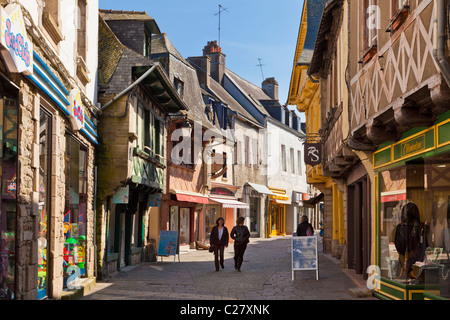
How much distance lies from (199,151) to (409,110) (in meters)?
19.3

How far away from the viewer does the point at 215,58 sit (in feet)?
127

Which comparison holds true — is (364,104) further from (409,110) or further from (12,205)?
(12,205)

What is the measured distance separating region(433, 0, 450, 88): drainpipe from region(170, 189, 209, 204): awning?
17.3 metres

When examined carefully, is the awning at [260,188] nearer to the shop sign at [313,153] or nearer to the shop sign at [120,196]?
the shop sign at [313,153]

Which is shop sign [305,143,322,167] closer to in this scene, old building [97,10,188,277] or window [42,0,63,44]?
A: old building [97,10,188,277]

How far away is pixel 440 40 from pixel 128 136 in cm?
929

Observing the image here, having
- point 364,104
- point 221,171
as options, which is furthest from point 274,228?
point 364,104

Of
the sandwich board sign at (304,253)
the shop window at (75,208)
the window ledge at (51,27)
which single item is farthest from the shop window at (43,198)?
the sandwich board sign at (304,253)

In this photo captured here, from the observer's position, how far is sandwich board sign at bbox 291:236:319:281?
13.8m

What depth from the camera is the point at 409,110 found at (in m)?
7.86

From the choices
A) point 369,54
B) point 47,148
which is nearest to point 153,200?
point 47,148

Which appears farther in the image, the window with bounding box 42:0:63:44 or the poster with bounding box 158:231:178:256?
the poster with bounding box 158:231:178:256

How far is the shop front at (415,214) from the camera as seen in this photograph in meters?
7.84

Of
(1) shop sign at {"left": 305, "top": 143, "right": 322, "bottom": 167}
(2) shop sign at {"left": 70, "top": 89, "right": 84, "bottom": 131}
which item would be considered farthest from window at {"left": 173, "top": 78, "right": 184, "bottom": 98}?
(2) shop sign at {"left": 70, "top": 89, "right": 84, "bottom": 131}
